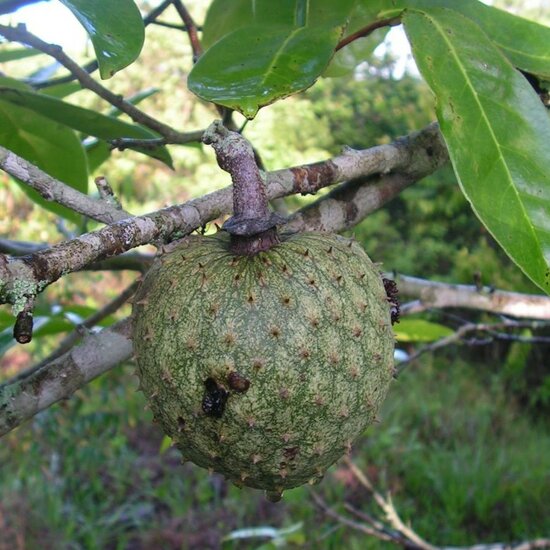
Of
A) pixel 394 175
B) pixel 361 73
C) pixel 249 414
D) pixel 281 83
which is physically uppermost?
pixel 281 83

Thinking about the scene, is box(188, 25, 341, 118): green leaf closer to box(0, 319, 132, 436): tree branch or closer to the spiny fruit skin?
the spiny fruit skin

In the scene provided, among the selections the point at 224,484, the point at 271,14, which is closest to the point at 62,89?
the point at 271,14

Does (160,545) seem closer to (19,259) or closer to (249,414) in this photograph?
(249,414)

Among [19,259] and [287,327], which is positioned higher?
[19,259]

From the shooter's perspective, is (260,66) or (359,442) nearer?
(260,66)

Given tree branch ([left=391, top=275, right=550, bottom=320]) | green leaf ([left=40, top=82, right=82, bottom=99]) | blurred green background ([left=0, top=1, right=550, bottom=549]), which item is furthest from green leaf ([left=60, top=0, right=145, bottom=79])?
blurred green background ([left=0, top=1, right=550, bottom=549])

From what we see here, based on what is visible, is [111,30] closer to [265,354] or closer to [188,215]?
[188,215]

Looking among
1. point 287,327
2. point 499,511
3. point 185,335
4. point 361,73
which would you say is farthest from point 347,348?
point 361,73
